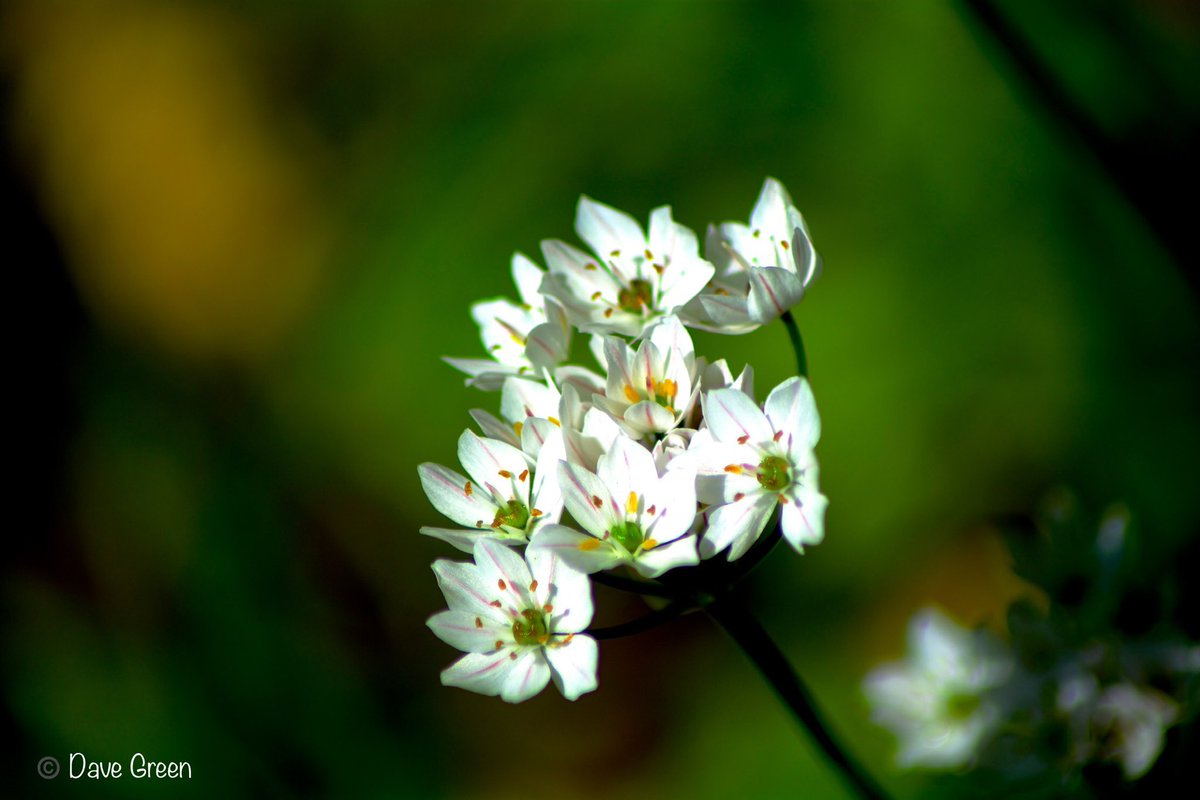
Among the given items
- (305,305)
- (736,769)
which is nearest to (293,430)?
(305,305)

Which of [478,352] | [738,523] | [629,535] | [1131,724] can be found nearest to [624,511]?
[629,535]

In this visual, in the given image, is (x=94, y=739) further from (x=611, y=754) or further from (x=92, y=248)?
(x=92, y=248)

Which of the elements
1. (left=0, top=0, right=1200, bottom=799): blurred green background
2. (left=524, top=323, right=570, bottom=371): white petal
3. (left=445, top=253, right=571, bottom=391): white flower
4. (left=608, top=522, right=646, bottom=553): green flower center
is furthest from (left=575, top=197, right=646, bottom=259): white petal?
(left=0, top=0, right=1200, bottom=799): blurred green background

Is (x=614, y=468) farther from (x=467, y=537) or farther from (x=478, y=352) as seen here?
(x=478, y=352)

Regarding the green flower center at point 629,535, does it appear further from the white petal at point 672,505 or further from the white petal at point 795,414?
the white petal at point 795,414

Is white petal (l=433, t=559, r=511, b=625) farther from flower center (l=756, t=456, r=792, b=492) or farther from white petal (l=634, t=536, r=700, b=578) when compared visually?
flower center (l=756, t=456, r=792, b=492)

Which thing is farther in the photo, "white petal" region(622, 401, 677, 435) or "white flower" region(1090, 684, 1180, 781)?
"white flower" region(1090, 684, 1180, 781)

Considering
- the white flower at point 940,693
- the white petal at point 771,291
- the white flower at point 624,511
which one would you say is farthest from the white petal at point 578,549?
the white flower at point 940,693
